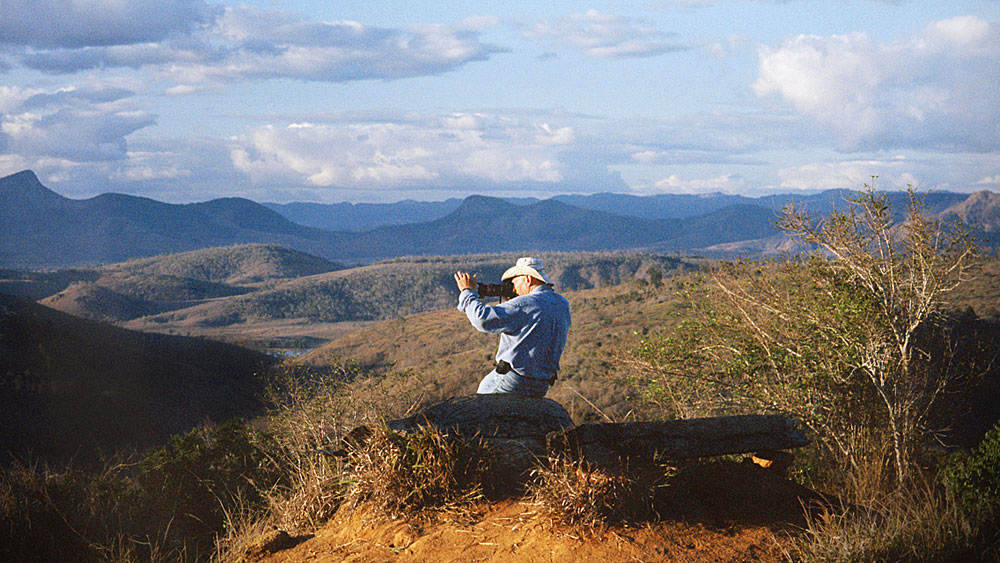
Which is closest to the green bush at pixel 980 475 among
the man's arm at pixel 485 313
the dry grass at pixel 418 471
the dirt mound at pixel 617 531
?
the dirt mound at pixel 617 531

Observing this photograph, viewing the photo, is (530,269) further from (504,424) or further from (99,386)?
(99,386)

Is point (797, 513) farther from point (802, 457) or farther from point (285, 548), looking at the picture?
point (802, 457)

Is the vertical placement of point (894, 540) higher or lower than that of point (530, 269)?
lower

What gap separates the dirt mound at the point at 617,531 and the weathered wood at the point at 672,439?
146 millimetres

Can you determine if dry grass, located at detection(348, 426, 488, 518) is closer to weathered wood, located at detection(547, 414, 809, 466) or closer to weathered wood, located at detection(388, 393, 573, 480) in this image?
weathered wood, located at detection(388, 393, 573, 480)

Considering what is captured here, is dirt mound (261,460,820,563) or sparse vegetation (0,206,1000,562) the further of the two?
sparse vegetation (0,206,1000,562)

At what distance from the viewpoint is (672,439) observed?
17.4ft

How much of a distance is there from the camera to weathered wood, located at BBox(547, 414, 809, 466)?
4.90ft

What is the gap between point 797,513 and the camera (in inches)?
201

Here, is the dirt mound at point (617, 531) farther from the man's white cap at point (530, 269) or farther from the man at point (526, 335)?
the man's white cap at point (530, 269)

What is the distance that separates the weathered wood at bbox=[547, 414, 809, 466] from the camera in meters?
5.08

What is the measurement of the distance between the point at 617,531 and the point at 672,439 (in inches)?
38.8

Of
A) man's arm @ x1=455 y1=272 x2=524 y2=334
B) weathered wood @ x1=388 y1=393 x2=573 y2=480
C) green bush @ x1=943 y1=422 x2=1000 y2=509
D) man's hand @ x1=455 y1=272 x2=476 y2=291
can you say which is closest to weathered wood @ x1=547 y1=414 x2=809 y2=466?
weathered wood @ x1=388 y1=393 x2=573 y2=480

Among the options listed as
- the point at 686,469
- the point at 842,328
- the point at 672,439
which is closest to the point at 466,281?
the point at 672,439
